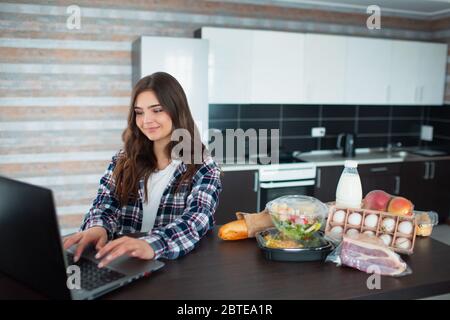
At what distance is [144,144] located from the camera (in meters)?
1.95

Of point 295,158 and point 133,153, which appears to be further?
point 295,158

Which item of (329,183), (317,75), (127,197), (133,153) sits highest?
(317,75)

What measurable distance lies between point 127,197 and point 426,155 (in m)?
3.78

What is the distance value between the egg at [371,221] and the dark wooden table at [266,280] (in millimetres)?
149

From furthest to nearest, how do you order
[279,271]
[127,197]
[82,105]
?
[82,105] → [127,197] → [279,271]

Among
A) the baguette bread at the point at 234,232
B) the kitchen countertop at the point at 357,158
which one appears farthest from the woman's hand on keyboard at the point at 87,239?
the kitchen countertop at the point at 357,158

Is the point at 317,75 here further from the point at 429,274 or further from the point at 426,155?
the point at 429,274

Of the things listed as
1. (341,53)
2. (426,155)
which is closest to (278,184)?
(341,53)

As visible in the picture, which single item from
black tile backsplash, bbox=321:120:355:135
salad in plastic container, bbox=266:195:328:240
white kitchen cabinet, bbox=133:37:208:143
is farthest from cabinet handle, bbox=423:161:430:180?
salad in plastic container, bbox=266:195:328:240

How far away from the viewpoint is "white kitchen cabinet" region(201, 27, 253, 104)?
3.87m

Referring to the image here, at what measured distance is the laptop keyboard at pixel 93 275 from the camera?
3.94 feet

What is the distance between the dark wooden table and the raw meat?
25 millimetres

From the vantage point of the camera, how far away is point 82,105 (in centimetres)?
386
